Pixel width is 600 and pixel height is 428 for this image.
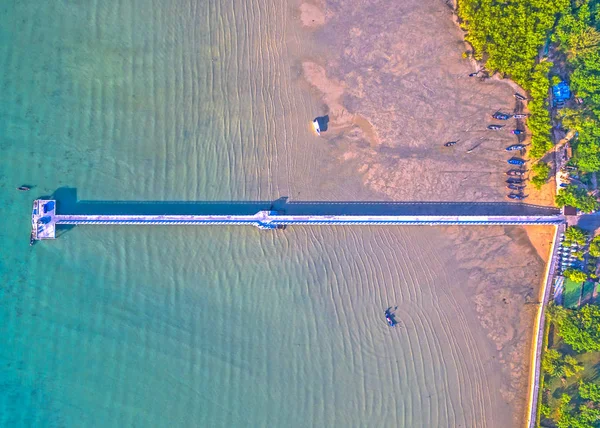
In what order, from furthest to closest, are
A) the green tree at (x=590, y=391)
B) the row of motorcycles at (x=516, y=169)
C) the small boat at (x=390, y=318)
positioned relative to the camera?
1. the row of motorcycles at (x=516, y=169)
2. the small boat at (x=390, y=318)
3. the green tree at (x=590, y=391)

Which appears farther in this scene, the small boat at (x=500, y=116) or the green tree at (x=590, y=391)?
the small boat at (x=500, y=116)

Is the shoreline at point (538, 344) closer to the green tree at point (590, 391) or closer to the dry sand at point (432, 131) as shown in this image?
the dry sand at point (432, 131)

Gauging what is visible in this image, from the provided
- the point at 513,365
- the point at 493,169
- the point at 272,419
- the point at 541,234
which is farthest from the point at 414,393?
the point at 493,169

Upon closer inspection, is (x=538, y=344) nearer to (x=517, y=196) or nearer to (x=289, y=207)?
(x=517, y=196)

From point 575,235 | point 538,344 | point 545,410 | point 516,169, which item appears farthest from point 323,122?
point 545,410

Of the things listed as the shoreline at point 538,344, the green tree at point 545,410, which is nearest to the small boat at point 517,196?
the shoreline at point 538,344

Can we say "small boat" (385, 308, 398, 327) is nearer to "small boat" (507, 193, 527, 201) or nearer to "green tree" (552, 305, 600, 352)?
"green tree" (552, 305, 600, 352)

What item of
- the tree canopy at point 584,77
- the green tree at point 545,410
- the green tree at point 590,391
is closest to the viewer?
the tree canopy at point 584,77
